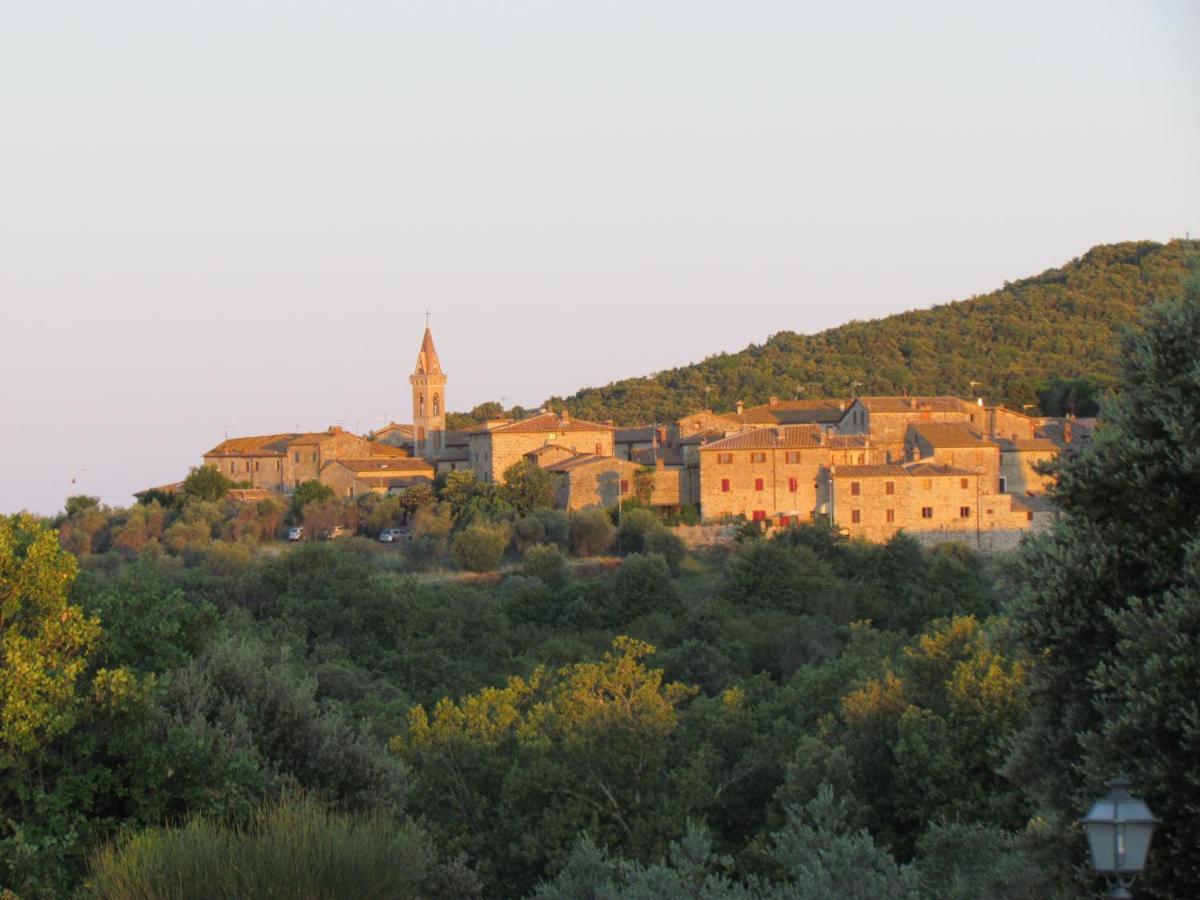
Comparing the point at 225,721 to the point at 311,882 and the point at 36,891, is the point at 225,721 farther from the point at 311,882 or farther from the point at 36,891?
the point at 311,882

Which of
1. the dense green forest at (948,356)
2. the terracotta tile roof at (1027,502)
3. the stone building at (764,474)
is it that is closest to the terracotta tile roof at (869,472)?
the stone building at (764,474)

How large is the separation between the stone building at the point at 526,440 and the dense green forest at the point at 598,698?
10.8 feet

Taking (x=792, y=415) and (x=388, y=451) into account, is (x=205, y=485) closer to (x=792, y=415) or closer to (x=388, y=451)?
(x=388, y=451)

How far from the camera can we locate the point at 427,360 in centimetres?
6662

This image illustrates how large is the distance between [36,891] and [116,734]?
134 cm

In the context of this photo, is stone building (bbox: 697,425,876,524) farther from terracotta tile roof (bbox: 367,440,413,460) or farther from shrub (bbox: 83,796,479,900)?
shrub (bbox: 83,796,479,900)

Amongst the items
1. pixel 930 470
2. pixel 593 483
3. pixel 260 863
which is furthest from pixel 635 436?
pixel 260 863

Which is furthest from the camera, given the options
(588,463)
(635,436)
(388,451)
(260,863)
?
(388,451)

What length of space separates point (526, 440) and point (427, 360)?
1402 centimetres

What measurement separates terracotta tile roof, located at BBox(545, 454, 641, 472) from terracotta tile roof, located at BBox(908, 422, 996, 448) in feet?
27.7

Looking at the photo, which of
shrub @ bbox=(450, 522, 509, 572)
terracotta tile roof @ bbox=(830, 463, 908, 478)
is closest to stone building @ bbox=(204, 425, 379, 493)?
shrub @ bbox=(450, 522, 509, 572)

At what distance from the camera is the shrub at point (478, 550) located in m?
44.5

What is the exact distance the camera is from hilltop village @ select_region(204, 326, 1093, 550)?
153 ft

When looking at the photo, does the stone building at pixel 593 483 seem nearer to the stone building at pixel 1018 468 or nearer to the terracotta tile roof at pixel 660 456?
the terracotta tile roof at pixel 660 456
